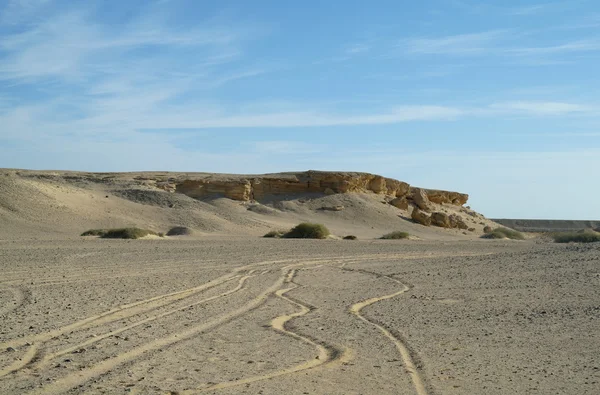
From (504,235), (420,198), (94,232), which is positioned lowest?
(94,232)

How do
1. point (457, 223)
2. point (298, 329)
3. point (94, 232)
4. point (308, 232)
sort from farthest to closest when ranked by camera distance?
1. point (457, 223)
2. point (308, 232)
3. point (94, 232)
4. point (298, 329)

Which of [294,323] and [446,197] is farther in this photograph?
[446,197]

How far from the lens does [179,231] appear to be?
134 feet

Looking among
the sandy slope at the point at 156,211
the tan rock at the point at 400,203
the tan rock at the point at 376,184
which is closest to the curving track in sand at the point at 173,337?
the sandy slope at the point at 156,211

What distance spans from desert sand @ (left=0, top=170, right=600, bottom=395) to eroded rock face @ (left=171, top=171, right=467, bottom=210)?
28.3 m

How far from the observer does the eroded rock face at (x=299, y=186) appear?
54156 millimetres

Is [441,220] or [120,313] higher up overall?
[441,220]

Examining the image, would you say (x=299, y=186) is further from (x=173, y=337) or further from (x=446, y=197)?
(x=173, y=337)

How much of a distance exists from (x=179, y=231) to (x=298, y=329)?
3138 cm

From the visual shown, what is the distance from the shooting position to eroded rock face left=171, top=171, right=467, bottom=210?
178 feet

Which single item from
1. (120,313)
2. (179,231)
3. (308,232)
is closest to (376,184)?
(308,232)

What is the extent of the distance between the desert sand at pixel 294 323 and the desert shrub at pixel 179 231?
47.3ft

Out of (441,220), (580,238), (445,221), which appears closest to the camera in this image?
(580,238)

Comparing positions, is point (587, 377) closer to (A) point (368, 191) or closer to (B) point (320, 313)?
(B) point (320, 313)
